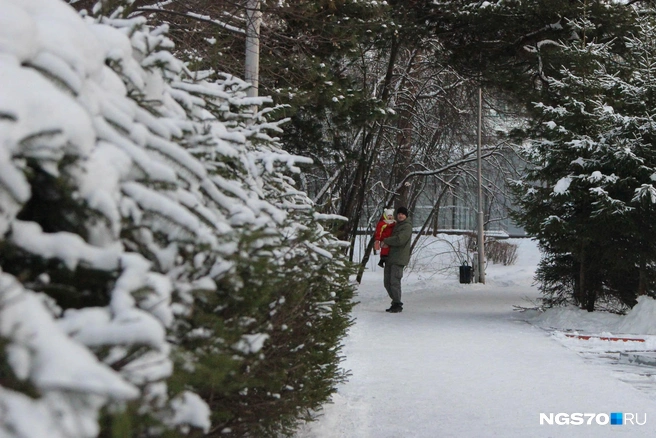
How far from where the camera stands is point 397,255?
43.1ft

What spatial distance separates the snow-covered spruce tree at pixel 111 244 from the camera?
118cm

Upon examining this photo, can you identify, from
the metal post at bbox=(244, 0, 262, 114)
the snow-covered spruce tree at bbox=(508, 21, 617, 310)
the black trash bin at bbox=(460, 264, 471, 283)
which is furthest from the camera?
the black trash bin at bbox=(460, 264, 471, 283)

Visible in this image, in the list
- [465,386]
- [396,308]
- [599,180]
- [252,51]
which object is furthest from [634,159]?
[465,386]

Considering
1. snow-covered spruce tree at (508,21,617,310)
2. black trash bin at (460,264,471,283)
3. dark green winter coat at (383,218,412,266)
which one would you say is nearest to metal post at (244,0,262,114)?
snow-covered spruce tree at (508,21,617,310)

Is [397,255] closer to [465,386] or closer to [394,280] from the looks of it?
[394,280]

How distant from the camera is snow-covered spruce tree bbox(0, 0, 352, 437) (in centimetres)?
118

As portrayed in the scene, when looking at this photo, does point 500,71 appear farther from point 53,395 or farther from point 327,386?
point 53,395

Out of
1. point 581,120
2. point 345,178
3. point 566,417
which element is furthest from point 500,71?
point 566,417

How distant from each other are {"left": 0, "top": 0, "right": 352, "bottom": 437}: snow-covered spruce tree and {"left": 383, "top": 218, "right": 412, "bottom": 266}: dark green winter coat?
34.4ft

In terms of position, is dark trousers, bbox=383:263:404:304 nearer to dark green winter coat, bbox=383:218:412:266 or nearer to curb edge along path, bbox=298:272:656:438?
dark green winter coat, bbox=383:218:412:266

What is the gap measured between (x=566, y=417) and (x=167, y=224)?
4.38 m

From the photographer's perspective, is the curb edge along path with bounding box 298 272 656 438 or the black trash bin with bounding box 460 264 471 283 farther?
the black trash bin with bounding box 460 264 471 283

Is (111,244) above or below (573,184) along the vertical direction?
below

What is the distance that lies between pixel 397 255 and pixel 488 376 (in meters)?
6.30
